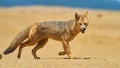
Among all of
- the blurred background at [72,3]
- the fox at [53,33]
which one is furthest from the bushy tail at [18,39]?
the blurred background at [72,3]

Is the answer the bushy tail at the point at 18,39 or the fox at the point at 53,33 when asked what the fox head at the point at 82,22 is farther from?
the bushy tail at the point at 18,39

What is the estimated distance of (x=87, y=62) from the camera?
15008 millimetres

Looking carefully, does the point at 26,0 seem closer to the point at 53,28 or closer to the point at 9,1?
the point at 9,1

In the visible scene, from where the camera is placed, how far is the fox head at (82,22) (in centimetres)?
1579

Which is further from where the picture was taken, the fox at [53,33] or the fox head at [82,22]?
the fox at [53,33]

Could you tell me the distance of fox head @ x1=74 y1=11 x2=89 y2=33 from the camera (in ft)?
51.8

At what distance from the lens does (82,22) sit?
52.1 ft

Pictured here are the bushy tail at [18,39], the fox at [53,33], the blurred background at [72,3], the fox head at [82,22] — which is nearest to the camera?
the fox head at [82,22]

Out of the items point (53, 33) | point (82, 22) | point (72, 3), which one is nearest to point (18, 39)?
point (53, 33)

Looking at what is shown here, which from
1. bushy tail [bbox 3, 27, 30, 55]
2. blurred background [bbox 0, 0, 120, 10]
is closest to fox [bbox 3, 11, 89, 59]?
bushy tail [bbox 3, 27, 30, 55]

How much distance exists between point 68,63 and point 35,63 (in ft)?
2.84

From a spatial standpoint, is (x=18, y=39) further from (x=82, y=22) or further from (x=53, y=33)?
(x=82, y=22)

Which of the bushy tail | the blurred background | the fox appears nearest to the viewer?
the fox

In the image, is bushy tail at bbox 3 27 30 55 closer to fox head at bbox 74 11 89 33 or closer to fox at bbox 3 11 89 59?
fox at bbox 3 11 89 59
